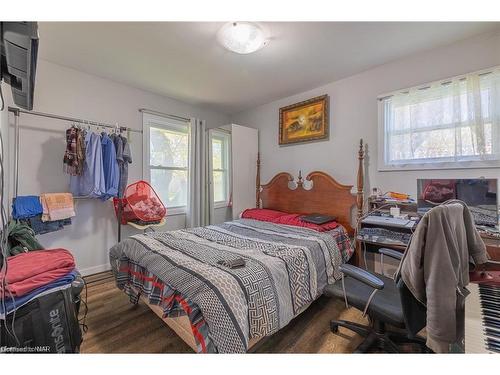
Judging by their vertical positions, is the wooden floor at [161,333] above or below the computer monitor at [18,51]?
below

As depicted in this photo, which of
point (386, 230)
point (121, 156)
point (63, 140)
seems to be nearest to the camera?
point (386, 230)

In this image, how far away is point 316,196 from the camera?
9.98 feet

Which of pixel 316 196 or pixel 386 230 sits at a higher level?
pixel 316 196

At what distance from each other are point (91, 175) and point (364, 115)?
3.22m

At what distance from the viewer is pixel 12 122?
Answer: 2.21 meters

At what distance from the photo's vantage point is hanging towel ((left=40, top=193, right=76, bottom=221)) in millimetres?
→ 2201

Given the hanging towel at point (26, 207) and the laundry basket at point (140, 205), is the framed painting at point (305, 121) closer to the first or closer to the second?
the laundry basket at point (140, 205)

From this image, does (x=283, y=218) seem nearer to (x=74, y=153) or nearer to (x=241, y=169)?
(x=241, y=169)

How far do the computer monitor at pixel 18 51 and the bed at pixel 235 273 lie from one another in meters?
1.21

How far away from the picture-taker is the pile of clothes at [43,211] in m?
2.09

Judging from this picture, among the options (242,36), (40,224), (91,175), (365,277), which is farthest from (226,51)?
(40,224)

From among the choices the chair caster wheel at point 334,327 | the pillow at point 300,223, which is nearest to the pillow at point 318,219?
the pillow at point 300,223

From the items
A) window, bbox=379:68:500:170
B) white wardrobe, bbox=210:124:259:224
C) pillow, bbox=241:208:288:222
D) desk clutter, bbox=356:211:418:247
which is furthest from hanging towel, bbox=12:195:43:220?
window, bbox=379:68:500:170
